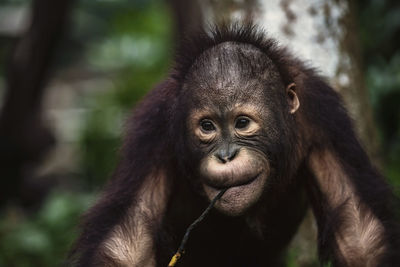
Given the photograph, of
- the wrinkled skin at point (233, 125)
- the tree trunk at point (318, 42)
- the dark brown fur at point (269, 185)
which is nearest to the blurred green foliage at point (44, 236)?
the tree trunk at point (318, 42)

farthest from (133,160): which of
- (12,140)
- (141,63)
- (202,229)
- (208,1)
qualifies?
(141,63)

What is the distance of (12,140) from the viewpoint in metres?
9.80

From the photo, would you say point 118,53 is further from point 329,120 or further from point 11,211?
point 329,120

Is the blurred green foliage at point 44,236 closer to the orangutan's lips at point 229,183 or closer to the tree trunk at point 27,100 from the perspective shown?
the tree trunk at point 27,100

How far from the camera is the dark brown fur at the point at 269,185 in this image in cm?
413

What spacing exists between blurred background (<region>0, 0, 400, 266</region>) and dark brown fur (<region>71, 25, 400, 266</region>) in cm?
52

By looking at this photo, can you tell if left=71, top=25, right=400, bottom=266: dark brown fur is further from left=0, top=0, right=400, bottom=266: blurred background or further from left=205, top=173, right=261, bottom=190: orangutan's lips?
left=0, top=0, right=400, bottom=266: blurred background

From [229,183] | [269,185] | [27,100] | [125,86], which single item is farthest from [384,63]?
[229,183]

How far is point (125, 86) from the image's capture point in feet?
33.0

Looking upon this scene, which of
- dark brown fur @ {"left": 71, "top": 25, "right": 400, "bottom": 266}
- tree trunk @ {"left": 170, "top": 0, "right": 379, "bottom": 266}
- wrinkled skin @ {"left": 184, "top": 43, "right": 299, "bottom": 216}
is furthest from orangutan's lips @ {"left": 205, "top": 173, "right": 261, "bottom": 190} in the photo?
tree trunk @ {"left": 170, "top": 0, "right": 379, "bottom": 266}

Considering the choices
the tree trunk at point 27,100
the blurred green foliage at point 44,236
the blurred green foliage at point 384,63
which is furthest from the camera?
the tree trunk at point 27,100

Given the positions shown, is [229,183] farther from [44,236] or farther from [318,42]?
[44,236]

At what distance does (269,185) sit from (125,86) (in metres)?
6.19

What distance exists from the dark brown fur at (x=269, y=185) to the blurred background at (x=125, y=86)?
0.52 metres
